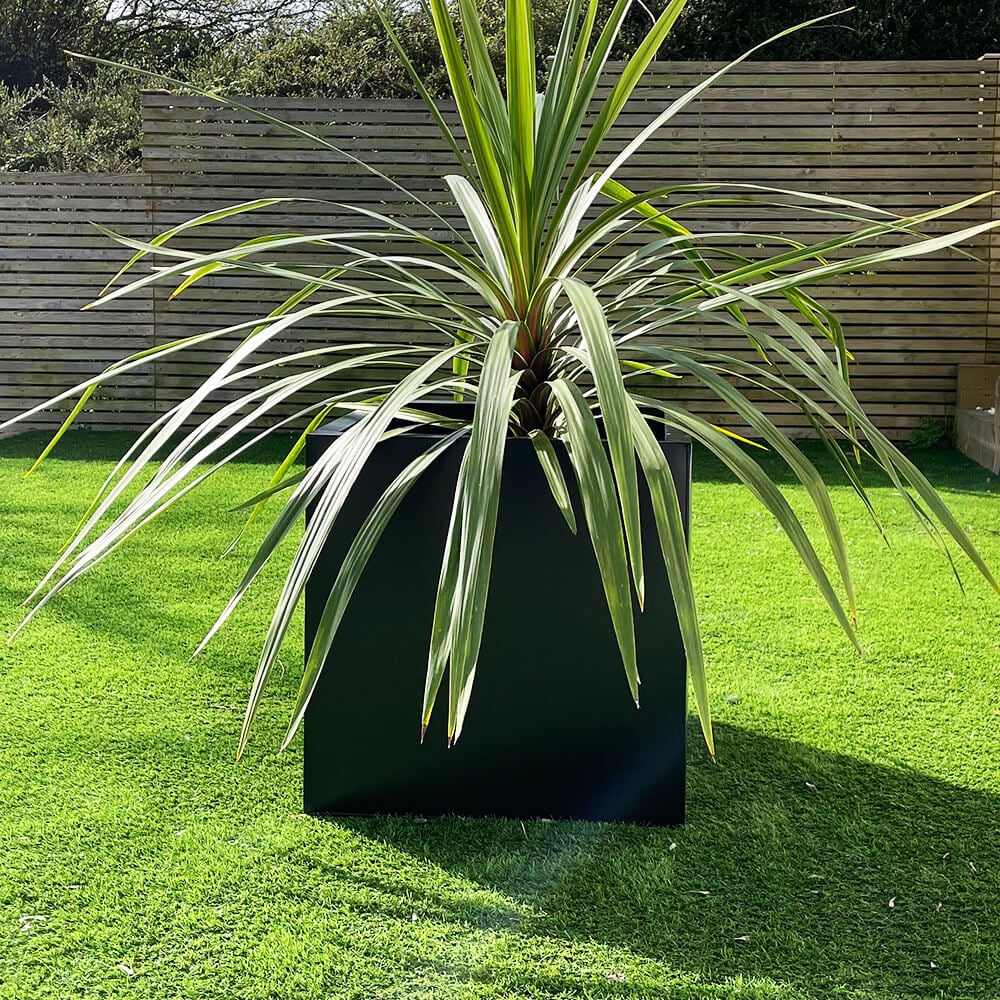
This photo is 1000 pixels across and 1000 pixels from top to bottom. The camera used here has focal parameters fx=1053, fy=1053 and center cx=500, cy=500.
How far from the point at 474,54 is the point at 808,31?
794 cm

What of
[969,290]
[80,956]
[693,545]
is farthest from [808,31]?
[80,956]

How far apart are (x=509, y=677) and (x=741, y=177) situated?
467 cm

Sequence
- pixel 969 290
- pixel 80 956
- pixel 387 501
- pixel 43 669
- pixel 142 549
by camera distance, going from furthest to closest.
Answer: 1. pixel 969 290
2. pixel 142 549
3. pixel 43 669
4. pixel 387 501
5. pixel 80 956

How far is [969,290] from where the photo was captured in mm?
5602

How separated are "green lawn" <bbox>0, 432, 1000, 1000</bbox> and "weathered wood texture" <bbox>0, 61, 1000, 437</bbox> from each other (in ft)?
11.1

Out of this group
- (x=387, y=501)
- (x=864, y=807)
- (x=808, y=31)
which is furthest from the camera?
(x=808, y=31)

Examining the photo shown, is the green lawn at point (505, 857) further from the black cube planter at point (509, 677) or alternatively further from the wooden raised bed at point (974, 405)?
the wooden raised bed at point (974, 405)

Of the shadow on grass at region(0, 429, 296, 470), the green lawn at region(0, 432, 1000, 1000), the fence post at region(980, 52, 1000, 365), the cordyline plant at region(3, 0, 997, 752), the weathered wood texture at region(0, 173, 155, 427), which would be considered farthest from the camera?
the weathered wood texture at region(0, 173, 155, 427)

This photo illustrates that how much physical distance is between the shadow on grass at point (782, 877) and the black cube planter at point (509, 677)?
0.06 metres

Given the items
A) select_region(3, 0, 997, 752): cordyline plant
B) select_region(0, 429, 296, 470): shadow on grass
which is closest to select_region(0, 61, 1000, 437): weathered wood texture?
select_region(0, 429, 296, 470): shadow on grass

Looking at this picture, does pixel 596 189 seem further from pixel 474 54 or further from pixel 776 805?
pixel 776 805

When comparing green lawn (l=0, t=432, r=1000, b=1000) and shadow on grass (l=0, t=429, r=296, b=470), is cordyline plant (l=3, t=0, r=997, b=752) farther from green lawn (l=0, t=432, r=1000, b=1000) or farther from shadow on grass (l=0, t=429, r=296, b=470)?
shadow on grass (l=0, t=429, r=296, b=470)

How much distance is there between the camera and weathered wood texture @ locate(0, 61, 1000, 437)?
219 inches

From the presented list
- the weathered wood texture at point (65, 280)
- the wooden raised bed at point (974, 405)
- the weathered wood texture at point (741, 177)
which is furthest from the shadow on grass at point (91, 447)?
the wooden raised bed at point (974, 405)
